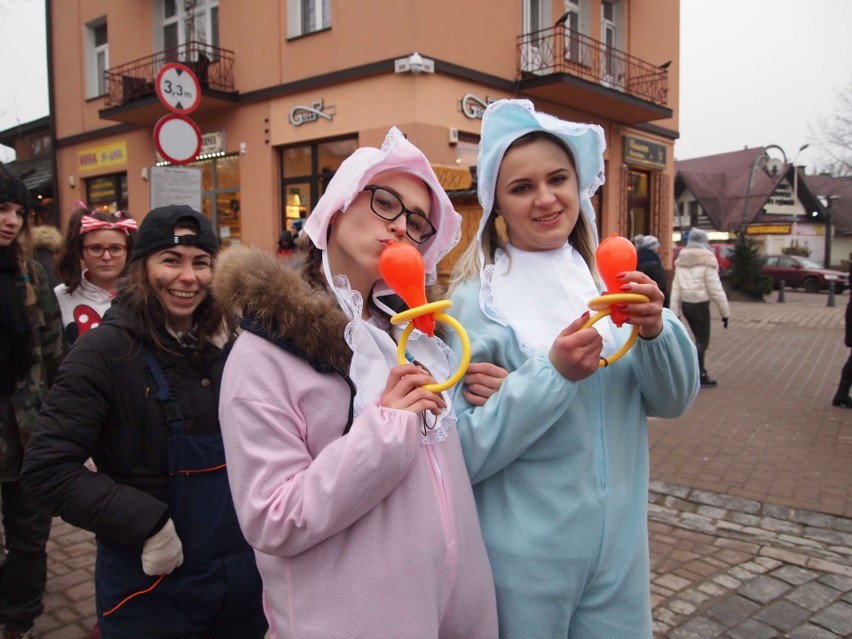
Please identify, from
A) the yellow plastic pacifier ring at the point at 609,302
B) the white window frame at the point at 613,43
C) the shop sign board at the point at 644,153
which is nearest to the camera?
the yellow plastic pacifier ring at the point at 609,302

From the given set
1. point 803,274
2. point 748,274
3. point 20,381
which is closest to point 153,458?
point 20,381

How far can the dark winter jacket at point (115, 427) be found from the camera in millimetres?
1740

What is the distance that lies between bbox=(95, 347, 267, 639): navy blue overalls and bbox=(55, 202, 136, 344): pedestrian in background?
1599 mm

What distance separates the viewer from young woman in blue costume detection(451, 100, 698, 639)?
4.89 ft

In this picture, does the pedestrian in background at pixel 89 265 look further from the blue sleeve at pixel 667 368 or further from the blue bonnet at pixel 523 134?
the blue sleeve at pixel 667 368

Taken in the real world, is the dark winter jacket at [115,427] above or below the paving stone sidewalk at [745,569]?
above

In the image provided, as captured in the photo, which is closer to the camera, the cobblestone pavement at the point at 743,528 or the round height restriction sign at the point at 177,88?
the cobblestone pavement at the point at 743,528

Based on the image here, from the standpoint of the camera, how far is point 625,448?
5.29 feet

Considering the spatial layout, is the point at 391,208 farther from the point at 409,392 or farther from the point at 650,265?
the point at 650,265

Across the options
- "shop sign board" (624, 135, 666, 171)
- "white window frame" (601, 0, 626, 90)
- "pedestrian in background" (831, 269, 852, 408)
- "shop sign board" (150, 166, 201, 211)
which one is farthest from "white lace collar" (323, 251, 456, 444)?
"shop sign board" (624, 135, 666, 171)

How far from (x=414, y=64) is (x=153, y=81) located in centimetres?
666

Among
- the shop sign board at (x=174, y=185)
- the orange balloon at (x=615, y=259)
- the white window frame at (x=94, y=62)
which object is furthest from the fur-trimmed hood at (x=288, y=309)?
the white window frame at (x=94, y=62)

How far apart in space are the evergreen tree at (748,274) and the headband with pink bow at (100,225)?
65.9ft

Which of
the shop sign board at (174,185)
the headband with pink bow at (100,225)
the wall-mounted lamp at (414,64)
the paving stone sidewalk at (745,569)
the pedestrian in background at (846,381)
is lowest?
the paving stone sidewalk at (745,569)
